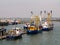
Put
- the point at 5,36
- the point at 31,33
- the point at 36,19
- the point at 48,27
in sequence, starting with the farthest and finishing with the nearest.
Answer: the point at 48,27, the point at 36,19, the point at 31,33, the point at 5,36

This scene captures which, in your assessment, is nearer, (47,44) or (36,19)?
(47,44)

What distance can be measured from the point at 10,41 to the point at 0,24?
5966 cm

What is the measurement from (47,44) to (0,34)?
32.6 ft

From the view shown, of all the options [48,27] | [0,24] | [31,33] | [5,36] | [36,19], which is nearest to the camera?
[5,36]

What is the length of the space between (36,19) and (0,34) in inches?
1026

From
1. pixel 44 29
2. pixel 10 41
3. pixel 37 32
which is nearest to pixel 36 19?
pixel 44 29

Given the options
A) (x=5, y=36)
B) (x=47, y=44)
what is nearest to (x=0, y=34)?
(x=5, y=36)

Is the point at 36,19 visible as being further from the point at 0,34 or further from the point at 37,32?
the point at 0,34

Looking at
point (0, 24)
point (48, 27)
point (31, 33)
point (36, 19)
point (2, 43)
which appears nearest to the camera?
point (2, 43)

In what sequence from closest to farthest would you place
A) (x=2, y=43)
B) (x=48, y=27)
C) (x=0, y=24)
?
(x=2, y=43) < (x=48, y=27) < (x=0, y=24)

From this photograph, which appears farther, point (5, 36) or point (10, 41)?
point (5, 36)

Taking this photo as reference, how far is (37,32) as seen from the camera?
59.5 meters

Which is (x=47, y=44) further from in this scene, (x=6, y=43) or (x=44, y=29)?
(x=44, y=29)

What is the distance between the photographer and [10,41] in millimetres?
40250
